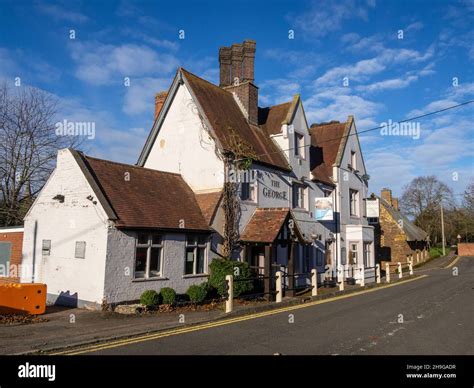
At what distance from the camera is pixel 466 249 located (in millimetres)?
61906

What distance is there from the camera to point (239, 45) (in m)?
23.4

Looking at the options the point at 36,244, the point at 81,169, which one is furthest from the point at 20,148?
the point at 81,169

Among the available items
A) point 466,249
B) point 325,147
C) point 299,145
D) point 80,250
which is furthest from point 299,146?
point 466,249

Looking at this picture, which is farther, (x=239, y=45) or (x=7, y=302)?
(x=239, y=45)

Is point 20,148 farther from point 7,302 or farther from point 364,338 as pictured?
point 364,338

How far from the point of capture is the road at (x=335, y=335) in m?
8.08

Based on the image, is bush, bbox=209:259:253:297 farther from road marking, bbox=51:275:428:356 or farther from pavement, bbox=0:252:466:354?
road marking, bbox=51:275:428:356

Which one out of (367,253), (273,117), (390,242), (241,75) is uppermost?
(241,75)

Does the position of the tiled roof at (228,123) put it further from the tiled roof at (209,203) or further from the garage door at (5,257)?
the garage door at (5,257)

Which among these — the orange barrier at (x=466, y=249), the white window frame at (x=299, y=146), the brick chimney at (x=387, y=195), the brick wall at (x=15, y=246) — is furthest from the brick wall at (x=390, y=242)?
the brick wall at (x=15, y=246)

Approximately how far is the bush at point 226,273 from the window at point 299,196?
7.42m

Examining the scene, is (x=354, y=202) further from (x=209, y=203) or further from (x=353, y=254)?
(x=209, y=203)

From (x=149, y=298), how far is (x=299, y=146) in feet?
43.5

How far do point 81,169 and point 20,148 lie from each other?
1763cm
